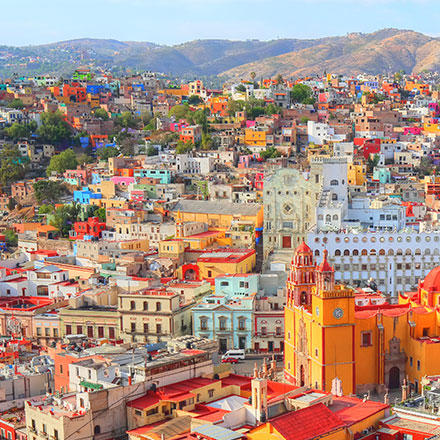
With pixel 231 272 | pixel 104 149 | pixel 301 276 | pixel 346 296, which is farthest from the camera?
pixel 104 149

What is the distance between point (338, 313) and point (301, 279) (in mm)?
3187

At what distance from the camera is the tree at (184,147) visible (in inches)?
3034

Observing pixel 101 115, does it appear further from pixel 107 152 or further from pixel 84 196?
pixel 84 196

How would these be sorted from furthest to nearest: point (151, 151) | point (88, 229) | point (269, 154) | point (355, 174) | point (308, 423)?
point (151, 151)
point (269, 154)
point (355, 174)
point (88, 229)
point (308, 423)

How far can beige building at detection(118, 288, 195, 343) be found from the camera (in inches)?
1651

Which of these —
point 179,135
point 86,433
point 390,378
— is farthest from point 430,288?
point 179,135

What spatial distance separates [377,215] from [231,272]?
1087 cm

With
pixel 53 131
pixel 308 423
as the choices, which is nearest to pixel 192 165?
pixel 53 131

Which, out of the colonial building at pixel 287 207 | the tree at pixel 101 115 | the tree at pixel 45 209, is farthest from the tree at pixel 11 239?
the tree at pixel 101 115

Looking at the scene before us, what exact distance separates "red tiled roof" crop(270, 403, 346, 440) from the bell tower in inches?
409

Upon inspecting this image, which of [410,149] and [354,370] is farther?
[410,149]

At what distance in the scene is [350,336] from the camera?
35312 millimetres

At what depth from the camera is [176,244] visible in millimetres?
52094

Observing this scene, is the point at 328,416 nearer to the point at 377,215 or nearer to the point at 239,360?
the point at 239,360
